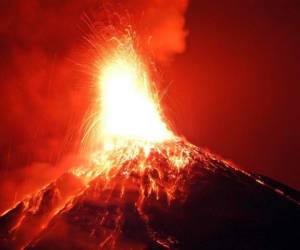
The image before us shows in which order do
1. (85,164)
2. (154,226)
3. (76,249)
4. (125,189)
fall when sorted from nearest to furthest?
(76,249) < (154,226) < (125,189) < (85,164)

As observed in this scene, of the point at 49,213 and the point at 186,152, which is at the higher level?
the point at 186,152

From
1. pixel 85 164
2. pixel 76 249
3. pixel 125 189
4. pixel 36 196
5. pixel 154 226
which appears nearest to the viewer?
pixel 76 249

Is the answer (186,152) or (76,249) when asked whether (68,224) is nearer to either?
(76,249)

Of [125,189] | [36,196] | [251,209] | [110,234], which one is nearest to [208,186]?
[251,209]

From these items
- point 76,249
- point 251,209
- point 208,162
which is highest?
point 208,162

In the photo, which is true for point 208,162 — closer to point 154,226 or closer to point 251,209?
point 251,209

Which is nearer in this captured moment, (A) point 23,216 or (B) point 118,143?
(A) point 23,216
